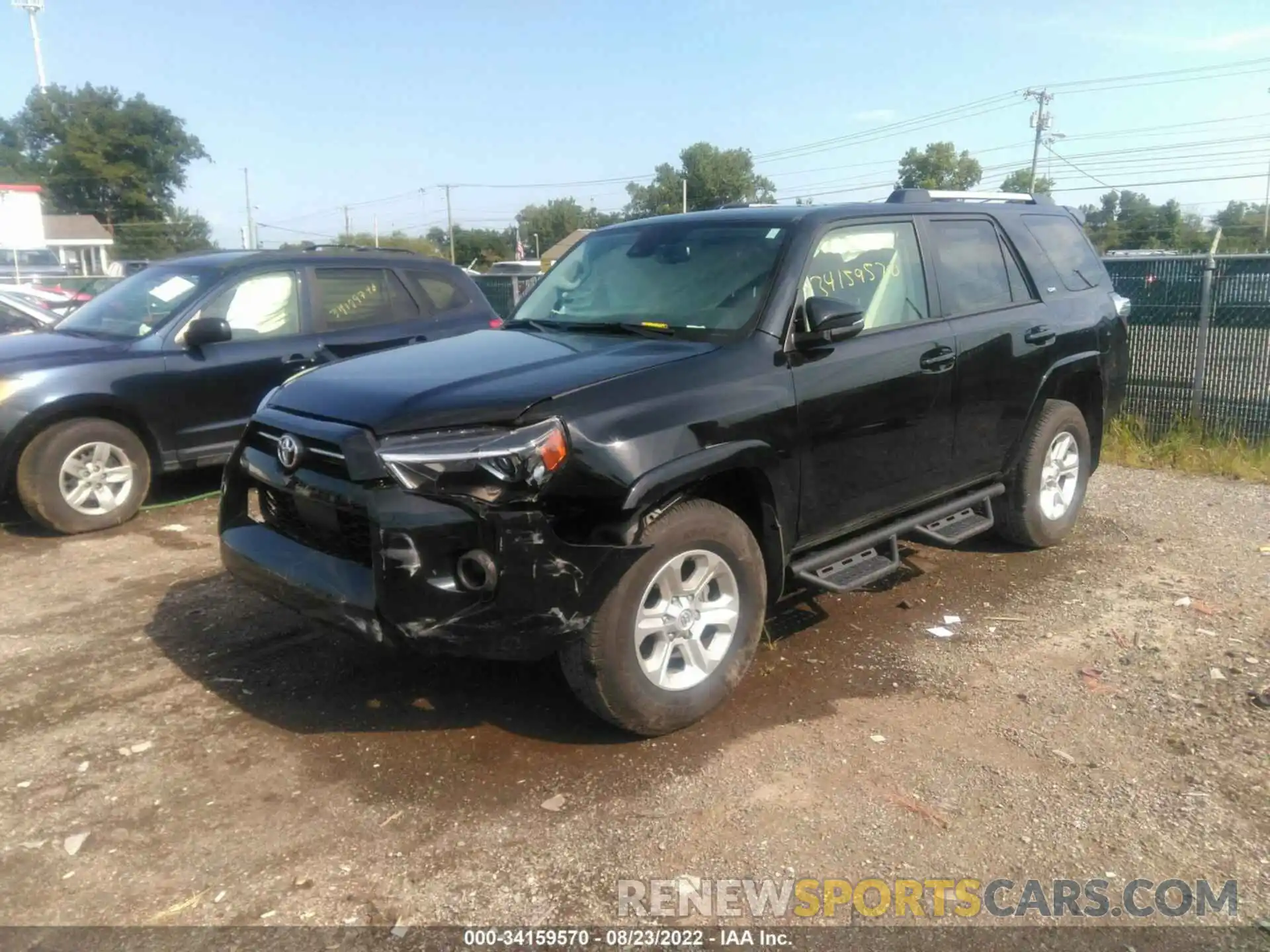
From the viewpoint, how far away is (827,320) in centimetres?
379

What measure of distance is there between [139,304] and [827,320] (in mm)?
5482

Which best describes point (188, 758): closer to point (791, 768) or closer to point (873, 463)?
point (791, 768)

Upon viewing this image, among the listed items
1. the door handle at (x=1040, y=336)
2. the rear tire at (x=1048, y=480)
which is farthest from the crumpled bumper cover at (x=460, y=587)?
the rear tire at (x=1048, y=480)

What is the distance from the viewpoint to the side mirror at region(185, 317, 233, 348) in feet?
21.4

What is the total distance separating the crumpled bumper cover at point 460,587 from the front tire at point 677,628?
0.34ft

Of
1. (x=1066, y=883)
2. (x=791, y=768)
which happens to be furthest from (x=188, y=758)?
(x=1066, y=883)

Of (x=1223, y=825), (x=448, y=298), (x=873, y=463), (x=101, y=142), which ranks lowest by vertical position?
(x=1223, y=825)

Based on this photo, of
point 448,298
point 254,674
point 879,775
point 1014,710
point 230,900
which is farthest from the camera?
point 448,298

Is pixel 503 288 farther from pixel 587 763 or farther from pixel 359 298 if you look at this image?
pixel 587 763

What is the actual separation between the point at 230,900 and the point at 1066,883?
7.88 ft

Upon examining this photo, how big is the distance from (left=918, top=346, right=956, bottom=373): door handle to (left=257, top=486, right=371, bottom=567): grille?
263cm

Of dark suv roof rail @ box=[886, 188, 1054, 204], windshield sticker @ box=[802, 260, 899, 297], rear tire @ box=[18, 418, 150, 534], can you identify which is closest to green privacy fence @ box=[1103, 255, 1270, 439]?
dark suv roof rail @ box=[886, 188, 1054, 204]

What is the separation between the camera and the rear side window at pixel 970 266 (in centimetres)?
482

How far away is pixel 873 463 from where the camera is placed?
4.27 meters
